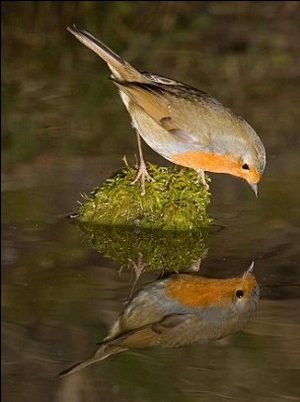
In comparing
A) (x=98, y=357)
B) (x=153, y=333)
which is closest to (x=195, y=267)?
(x=153, y=333)

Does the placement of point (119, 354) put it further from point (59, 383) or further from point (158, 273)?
point (158, 273)

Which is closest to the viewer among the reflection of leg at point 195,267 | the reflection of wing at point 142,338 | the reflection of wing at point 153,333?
the reflection of wing at point 142,338

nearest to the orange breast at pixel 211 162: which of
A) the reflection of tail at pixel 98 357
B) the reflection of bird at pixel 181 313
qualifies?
the reflection of bird at pixel 181 313

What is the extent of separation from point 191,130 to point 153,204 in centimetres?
38

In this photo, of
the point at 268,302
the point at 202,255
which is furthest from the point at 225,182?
the point at 268,302

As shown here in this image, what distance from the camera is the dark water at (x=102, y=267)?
3.71 metres

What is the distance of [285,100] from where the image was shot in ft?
24.4

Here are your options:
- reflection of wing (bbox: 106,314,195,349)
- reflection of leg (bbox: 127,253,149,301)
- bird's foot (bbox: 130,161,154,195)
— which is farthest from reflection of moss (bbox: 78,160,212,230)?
reflection of wing (bbox: 106,314,195,349)

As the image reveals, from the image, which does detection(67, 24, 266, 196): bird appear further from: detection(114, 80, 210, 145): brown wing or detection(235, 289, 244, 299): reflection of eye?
detection(235, 289, 244, 299): reflection of eye

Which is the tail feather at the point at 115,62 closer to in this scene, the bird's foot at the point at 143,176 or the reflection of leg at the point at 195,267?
the bird's foot at the point at 143,176

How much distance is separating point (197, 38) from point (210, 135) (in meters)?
3.94

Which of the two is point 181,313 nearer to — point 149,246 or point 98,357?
point 98,357

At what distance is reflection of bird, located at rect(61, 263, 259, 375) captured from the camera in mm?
4004

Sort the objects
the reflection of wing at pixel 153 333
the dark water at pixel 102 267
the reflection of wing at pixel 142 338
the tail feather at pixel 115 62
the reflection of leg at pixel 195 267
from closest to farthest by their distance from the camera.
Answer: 1. the dark water at pixel 102 267
2. the reflection of wing at pixel 142 338
3. the reflection of wing at pixel 153 333
4. the reflection of leg at pixel 195 267
5. the tail feather at pixel 115 62
